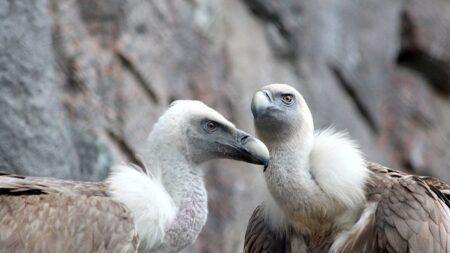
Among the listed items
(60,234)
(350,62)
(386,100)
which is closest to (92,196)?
(60,234)

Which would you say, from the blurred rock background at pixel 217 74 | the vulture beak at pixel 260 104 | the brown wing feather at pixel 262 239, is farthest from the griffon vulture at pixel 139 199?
the blurred rock background at pixel 217 74

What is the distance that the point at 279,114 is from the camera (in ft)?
20.1

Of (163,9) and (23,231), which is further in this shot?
(163,9)

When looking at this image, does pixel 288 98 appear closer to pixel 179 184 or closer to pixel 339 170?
pixel 339 170

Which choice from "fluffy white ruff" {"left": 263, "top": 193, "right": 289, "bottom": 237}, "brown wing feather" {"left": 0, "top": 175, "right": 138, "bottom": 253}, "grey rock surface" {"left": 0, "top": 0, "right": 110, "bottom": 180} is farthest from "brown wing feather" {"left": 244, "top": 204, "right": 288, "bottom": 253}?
"grey rock surface" {"left": 0, "top": 0, "right": 110, "bottom": 180}

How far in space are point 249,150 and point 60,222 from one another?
3.52 feet

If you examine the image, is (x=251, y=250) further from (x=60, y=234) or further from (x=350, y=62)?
(x=350, y=62)

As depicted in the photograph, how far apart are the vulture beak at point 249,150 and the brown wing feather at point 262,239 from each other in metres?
0.61

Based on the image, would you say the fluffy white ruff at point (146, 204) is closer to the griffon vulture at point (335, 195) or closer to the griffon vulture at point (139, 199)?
the griffon vulture at point (139, 199)

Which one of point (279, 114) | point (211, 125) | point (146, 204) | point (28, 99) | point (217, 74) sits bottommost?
point (217, 74)

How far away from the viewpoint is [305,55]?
10.6m

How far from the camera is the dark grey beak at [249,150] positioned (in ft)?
19.3

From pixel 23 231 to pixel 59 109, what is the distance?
102 inches

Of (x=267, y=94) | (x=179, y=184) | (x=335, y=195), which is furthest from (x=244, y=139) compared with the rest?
(x=335, y=195)
